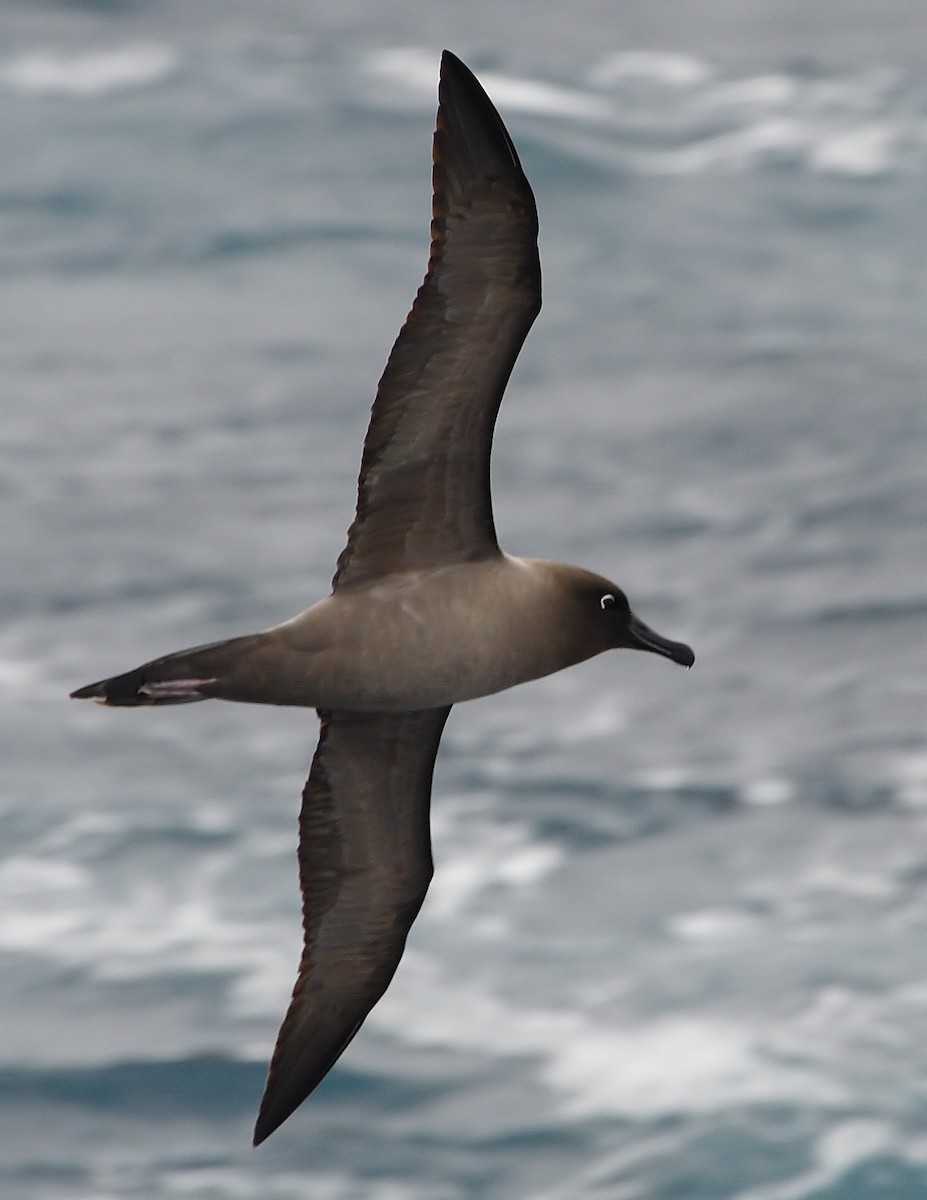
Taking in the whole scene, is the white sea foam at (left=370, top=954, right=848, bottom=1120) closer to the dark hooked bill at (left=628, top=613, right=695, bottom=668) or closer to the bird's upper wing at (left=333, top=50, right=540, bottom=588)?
the dark hooked bill at (left=628, top=613, right=695, bottom=668)

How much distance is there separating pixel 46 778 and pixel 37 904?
4543mm

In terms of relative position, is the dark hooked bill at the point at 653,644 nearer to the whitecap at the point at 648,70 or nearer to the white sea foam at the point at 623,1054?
the white sea foam at the point at 623,1054

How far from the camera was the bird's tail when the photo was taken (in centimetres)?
1080

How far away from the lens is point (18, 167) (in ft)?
167

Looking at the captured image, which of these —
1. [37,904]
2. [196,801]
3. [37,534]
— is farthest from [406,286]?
[37,904]

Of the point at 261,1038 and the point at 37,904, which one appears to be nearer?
the point at 261,1038

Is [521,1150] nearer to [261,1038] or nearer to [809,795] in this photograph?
[261,1038]

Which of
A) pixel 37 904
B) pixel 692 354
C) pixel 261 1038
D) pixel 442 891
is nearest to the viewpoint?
pixel 261 1038

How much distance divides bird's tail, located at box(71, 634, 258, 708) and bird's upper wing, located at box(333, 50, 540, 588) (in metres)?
0.79

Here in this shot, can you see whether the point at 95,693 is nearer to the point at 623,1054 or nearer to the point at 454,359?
the point at 454,359

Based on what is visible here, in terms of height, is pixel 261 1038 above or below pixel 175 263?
below

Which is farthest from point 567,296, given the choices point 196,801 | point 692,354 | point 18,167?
point 196,801

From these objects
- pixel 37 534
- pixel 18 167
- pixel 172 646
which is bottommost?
pixel 172 646

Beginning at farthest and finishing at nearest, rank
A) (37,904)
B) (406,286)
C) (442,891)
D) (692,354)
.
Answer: (692,354) → (406,286) → (442,891) → (37,904)
